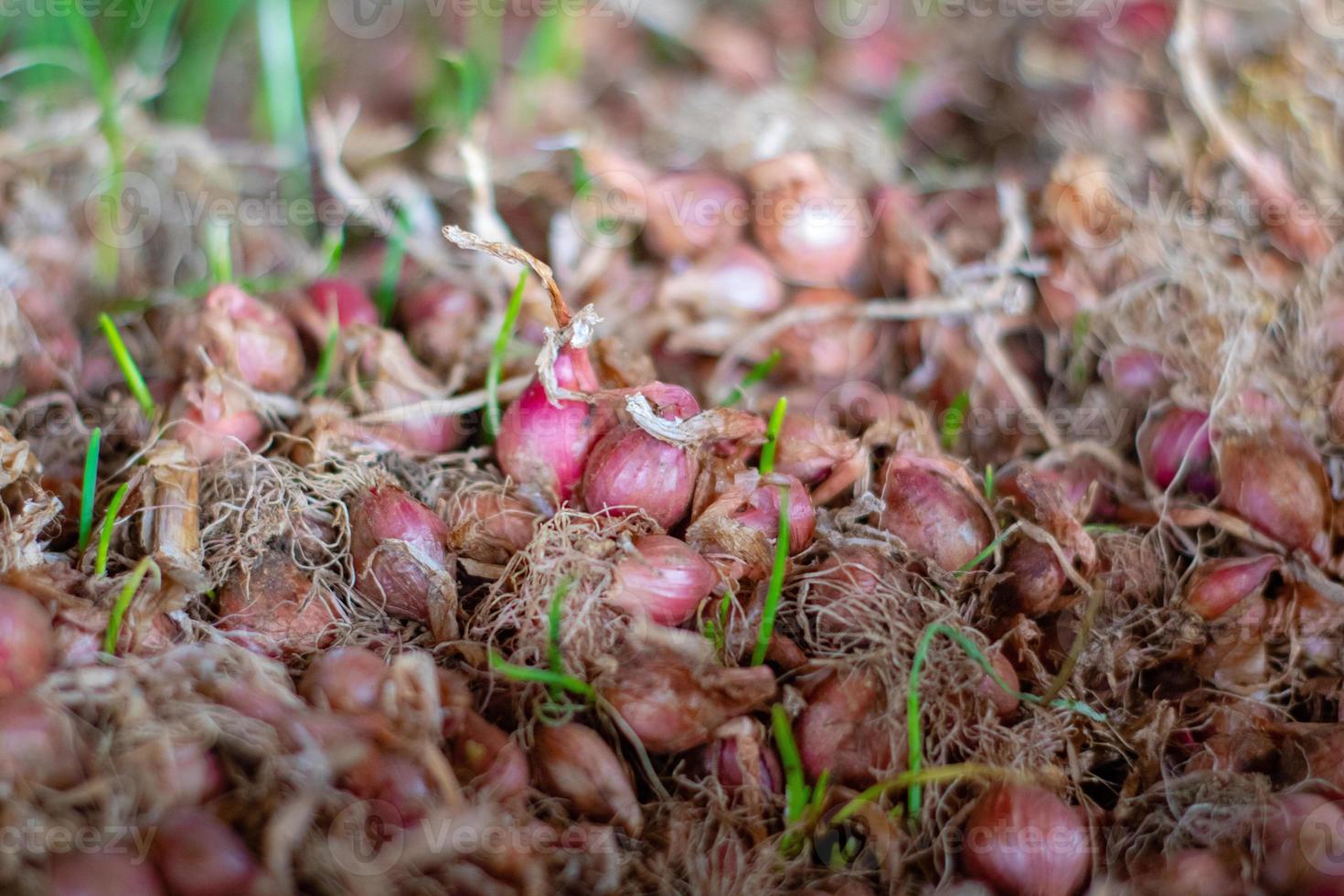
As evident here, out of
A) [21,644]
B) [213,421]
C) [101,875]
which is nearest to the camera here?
[101,875]

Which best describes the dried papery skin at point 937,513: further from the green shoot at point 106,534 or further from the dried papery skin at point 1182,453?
the green shoot at point 106,534

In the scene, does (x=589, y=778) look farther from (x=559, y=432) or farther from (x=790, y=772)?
(x=559, y=432)

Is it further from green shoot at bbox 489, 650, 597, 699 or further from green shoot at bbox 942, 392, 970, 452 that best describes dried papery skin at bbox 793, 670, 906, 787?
green shoot at bbox 942, 392, 970, 452

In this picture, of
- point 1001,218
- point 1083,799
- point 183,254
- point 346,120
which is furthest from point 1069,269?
point 183,254

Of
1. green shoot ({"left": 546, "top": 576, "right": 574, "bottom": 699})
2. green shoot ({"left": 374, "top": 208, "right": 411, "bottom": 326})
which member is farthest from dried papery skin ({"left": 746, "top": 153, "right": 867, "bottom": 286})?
green shoot ({"left": 546, "top": 576, "right": 574, "bottom": 699})

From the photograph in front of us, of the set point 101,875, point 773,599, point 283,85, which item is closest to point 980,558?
point 773,599

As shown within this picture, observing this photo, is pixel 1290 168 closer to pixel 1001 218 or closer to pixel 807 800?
pixel 1001 218
